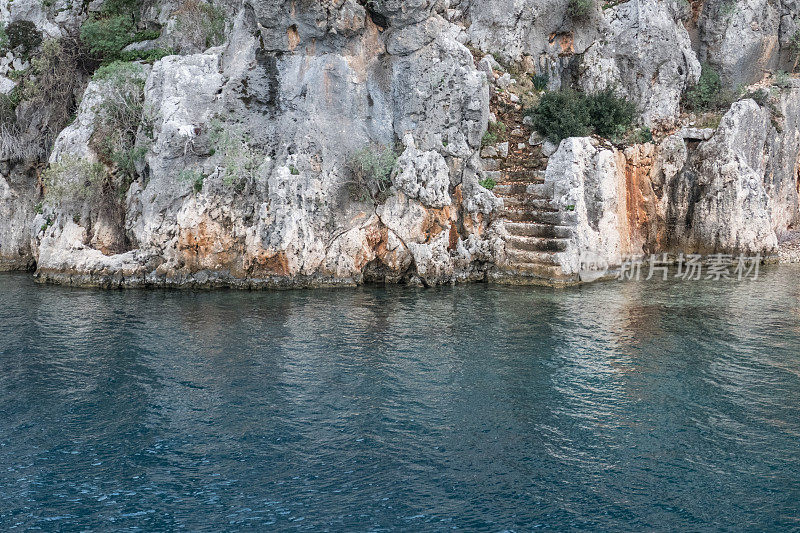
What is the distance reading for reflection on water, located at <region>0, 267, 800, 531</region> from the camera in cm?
861

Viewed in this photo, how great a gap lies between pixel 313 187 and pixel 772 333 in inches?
611

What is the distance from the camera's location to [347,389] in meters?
12.9

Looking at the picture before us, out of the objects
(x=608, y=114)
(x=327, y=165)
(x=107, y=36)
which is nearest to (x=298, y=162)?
(x=327, y=165)

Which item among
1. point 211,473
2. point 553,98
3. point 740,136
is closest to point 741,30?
point 740,136

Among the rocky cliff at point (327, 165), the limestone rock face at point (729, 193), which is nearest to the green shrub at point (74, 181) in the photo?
the rocky cliff at point (327, 165)

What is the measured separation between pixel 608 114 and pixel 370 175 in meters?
11.3

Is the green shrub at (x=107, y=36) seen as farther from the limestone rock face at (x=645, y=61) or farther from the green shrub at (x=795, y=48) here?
the green shrub at (x=795, y=48)

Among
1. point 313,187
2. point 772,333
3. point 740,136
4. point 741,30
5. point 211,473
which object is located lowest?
point 211,473

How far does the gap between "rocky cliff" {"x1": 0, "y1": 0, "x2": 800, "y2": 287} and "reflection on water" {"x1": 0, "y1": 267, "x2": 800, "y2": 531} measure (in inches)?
174

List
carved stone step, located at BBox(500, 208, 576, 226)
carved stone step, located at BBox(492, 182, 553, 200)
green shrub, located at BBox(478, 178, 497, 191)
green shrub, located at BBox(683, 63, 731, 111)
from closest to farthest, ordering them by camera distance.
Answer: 1. carved stone step, located at BBox(500, 208, 576, 226)
2. carved stone step, located at BBox(492, 182, 553, 200)
3. green shrub, located at BBox(478, 178, 497, 191)
4. green shrub, located at BBox(683, 63, 731, 111)

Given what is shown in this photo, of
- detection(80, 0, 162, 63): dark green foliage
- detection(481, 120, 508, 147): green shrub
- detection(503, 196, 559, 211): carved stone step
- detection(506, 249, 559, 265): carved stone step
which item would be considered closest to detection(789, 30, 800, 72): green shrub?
detection(481, 120, 508, 147): green shrub

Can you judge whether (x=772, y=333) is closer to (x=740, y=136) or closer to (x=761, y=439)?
(x=761, y=439)

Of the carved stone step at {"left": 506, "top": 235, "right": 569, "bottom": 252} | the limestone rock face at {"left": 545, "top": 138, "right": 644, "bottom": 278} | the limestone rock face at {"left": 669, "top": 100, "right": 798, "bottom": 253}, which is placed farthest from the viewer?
the limestone rock face at {"left": 669, "top": 100, "right": 798, "bottom": 253}

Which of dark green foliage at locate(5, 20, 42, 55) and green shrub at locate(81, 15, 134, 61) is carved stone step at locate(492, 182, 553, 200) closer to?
green shrub at locate(81, 15, 134, 61)
